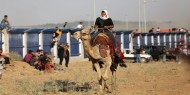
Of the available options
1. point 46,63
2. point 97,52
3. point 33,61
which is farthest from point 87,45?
point 33,61

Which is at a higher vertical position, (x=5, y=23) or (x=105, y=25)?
(x=5, y=23)

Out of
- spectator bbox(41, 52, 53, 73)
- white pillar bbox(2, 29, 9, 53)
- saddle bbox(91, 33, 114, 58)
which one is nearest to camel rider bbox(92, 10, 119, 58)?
saddle bbox(91, 33, 114, 58)

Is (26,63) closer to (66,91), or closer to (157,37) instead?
(66,91)

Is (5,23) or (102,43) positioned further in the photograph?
(5,23)

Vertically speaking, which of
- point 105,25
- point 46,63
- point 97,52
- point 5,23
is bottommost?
point 46,63

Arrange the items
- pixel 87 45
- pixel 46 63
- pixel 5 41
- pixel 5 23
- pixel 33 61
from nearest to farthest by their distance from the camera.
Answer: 1. pixel 87 45
2. pixel 46 63
3. pixel 33 61
4. pixel 5 23
5. pixel 5 41

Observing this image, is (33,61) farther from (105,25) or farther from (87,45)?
(87,45)

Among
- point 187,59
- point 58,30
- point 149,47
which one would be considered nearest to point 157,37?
point 149,47

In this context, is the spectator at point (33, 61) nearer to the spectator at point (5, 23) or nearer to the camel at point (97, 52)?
the spectator at point (5, 23)

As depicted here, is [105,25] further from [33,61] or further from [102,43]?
[33,61]

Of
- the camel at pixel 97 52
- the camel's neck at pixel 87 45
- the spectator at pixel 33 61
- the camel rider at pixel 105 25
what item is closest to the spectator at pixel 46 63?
the spectator at pixel 33 61

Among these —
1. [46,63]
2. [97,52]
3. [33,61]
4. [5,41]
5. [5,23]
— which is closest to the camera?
[97,52]

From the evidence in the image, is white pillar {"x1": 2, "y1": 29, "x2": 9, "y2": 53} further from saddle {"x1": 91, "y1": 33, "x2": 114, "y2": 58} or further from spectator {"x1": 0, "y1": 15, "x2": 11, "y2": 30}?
saddle {"x1": 91, "y1": 33, "x2": 114, "y2": 58}

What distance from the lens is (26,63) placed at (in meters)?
24.5
